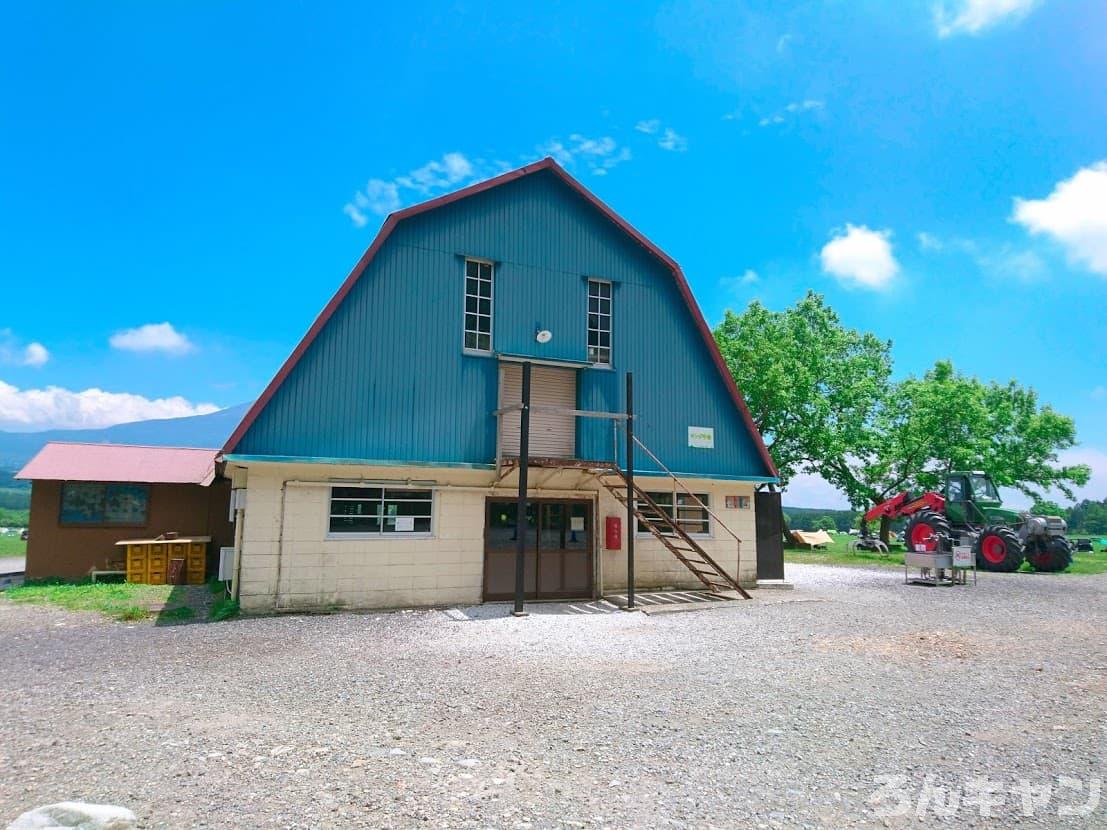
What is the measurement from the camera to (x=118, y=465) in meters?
17.9

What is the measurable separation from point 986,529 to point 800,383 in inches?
513

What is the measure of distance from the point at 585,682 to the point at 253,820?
13.2 ft

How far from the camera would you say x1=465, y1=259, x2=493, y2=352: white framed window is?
14.0 m

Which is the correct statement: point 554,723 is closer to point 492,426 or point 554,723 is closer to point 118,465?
point 492,426

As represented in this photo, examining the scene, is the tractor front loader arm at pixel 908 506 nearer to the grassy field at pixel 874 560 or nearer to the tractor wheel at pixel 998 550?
the grassy field at pixel 874 560

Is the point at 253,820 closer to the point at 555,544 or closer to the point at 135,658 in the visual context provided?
the point at 135,658

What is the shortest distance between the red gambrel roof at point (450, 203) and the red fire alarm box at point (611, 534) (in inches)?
157

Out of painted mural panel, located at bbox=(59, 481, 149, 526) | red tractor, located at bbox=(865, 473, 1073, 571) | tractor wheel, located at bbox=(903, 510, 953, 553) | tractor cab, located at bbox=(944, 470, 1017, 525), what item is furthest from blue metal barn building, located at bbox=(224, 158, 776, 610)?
tractor cab, located at bbox=(944, 470, 1017, 525)

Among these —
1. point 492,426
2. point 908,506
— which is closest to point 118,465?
point 492,426

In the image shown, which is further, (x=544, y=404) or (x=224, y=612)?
(x=544, y=404)

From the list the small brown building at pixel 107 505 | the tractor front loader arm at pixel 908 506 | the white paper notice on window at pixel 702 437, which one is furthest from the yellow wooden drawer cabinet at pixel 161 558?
the tractor front loader arm at pixel 908 506

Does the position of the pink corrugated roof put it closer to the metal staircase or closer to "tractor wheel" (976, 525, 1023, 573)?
the metal staircase

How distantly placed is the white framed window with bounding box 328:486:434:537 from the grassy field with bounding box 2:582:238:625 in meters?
2.21

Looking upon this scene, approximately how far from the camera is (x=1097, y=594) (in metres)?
16.0
